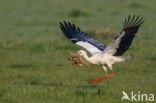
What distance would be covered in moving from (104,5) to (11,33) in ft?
31.0

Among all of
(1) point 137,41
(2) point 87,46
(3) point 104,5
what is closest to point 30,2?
(3) point 104,5

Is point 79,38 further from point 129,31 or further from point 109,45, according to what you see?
point 129,31

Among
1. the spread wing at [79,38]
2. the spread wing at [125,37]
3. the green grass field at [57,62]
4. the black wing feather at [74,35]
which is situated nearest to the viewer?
the green grass field at [57,62]

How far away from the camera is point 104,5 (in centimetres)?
2306

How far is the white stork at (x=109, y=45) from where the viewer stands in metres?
7.01

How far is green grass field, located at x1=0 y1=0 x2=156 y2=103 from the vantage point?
21.6 feet

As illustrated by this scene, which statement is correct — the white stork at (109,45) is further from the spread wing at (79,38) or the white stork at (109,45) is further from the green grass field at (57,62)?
the green grass field at (57,62)

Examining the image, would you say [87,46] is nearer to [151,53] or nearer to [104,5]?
[151,53]

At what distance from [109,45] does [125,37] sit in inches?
14.1

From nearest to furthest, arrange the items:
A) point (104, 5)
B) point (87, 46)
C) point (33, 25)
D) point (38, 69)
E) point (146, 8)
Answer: point (87, 46), point (38, 69), point (33, 25), point (146, 8), point (104, 5)

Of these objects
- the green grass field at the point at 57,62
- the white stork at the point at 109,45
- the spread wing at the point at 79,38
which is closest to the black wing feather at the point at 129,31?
the white stork at the point at 109,45

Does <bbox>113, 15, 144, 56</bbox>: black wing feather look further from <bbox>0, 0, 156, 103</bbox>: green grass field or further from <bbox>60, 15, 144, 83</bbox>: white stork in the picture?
<bbox>0, 0, 156, 103</bbox>: green grass field

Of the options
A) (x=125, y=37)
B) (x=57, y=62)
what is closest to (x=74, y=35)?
(x=125, y=37)

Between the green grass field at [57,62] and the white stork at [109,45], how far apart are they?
51 cm
